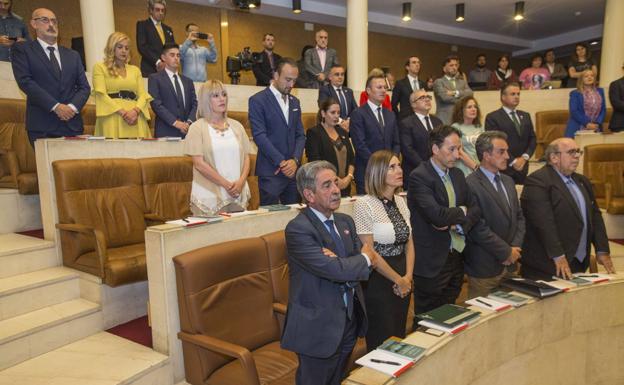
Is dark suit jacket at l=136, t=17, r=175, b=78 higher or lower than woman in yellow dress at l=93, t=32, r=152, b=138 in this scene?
higher

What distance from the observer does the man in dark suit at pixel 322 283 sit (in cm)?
184

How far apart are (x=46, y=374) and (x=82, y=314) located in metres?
0.47

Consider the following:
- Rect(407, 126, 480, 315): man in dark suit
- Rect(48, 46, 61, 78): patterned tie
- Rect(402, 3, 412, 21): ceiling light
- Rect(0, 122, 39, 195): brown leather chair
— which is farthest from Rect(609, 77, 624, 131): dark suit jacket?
Rect(0, 122, 39, 195): brown leather chair

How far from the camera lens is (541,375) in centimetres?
247

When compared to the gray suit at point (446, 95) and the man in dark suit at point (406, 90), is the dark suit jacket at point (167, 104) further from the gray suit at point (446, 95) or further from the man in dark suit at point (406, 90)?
the gray suit at point (446, 95)

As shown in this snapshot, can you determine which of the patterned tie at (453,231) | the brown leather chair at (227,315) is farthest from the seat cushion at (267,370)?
the patterned tie at (453,231)

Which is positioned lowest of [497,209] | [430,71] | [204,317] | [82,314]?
[82,314]

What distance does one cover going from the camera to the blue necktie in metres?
1.97

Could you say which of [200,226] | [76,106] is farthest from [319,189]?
[76,106]

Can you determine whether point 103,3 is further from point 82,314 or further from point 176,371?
point 176,371

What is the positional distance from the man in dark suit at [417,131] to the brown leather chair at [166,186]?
179 cm

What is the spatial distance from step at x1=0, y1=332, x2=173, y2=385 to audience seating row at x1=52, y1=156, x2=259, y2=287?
422 mm

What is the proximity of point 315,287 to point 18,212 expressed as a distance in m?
2.94

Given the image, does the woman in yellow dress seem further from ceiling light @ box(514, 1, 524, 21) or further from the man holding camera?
ceiling light @ box(514, 1, 524, 21)
